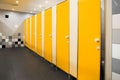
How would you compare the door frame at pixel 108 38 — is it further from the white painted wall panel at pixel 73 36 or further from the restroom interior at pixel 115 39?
the white painted wall panel at pixel 73 36

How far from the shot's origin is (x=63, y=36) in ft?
9.84

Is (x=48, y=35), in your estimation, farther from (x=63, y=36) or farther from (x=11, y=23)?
(x=11, y=23)

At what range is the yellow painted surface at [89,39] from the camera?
195cm

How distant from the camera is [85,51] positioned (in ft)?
7.34

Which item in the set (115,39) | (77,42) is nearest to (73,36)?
(77,42)

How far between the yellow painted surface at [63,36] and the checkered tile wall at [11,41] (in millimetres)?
5400

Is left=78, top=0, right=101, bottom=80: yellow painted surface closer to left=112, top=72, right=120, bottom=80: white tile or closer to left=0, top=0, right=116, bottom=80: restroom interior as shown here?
left=0, top=0, right=116, bottom=80: restroom interior

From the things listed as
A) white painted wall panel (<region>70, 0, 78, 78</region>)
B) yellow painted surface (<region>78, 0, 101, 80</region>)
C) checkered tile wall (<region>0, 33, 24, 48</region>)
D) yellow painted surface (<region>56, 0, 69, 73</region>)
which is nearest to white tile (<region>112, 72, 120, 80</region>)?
yellow painted surface (<region>78, 0, 101, 80</region>)

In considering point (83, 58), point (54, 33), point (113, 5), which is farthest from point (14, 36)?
point (113, 5)

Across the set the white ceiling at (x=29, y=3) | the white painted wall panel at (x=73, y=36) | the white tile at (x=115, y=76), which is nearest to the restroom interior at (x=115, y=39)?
the white tile at (x=115, y=76)

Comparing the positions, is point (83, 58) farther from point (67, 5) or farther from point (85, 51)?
point (67, 5)

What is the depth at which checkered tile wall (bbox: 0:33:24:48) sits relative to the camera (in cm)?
750

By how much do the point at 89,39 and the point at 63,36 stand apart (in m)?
0.98

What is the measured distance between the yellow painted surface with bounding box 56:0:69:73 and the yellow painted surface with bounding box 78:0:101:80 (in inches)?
19.9
